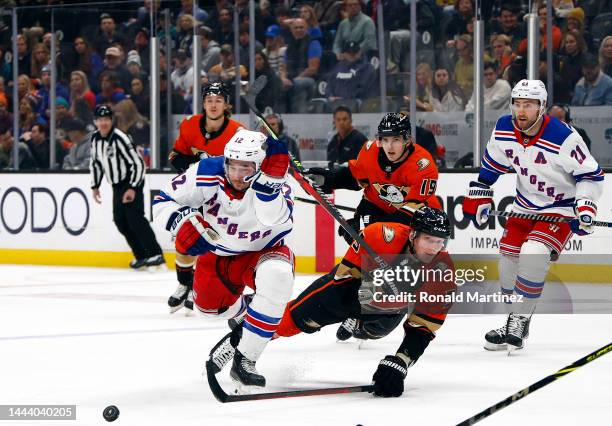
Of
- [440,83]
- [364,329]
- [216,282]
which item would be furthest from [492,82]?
[216,282]

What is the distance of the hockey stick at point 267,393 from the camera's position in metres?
4.12

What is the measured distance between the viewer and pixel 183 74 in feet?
32.7

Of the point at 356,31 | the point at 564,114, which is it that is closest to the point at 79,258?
the point at 356,31

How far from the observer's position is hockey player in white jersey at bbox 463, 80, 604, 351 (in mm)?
5523

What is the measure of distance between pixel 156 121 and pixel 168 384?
559 centimetres

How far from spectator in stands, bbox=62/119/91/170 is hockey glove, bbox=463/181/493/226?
5.37 meters

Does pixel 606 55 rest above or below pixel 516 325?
above

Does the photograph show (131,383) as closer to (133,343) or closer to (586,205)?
(133,343)

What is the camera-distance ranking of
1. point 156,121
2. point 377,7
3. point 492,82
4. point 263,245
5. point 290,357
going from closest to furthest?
point 263,245 < point 290,357 < point 492,82 < point 377,7 < point 156,121

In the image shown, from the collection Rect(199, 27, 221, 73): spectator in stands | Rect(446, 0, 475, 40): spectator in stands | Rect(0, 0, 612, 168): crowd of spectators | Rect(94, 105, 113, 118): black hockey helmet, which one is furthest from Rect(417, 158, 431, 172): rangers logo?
Rect(94, 105, 113, 118): black hockey helmet

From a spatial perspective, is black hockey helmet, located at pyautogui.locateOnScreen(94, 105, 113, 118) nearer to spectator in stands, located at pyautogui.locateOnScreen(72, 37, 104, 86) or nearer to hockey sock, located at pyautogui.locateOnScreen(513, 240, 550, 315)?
spectator in stands, located at pyautogui.locateOnScreen(72, 37, 104, 86)

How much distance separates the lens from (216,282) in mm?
4727

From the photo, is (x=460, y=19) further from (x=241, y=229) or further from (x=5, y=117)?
(x=241, y=229)

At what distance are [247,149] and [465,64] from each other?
479cm
